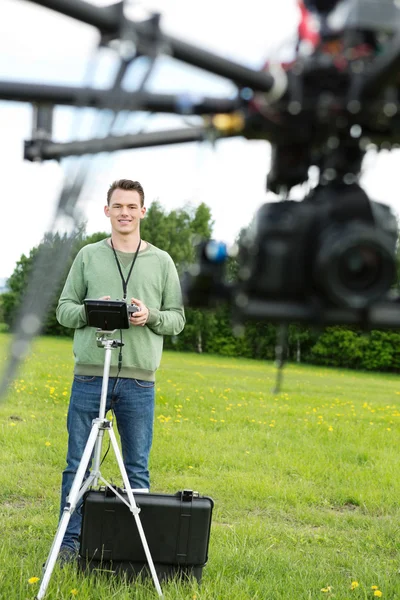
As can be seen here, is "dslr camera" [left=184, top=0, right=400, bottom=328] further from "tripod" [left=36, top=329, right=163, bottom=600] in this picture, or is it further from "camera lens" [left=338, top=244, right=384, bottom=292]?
"tripod" [left=36, top=329, right=163, bottom=600]

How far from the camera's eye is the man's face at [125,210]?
3.89 m

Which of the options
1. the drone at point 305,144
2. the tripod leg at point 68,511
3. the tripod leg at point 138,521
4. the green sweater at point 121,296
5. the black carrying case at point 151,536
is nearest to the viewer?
the drone at point 305,144

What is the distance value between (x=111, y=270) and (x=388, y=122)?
3038mm

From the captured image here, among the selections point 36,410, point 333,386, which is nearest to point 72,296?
point 36,410

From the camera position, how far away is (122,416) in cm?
423

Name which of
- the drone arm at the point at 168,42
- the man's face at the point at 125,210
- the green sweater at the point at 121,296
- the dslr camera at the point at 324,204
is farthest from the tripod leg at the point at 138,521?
the drone arm at the point at 168,42

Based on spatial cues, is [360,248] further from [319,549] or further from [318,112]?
[319,549]

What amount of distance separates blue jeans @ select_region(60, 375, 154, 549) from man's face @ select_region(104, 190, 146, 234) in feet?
2.81

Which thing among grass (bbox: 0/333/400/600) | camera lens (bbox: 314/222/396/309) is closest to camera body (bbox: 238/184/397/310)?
camera lens (bbox: 314/222/396/309)

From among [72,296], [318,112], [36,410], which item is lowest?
[36,410]

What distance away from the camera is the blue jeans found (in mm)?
4195

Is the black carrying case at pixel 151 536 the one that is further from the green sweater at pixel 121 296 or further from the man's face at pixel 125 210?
the man's face at pixel 125 210

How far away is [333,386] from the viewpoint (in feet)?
59.9

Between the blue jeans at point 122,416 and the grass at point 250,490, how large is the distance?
0.38 metres
